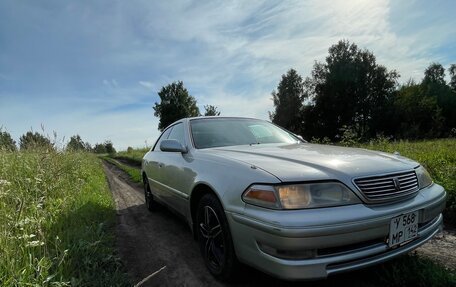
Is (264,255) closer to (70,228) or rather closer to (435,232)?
(435,232)

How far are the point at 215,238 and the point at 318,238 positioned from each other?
1.12 metres

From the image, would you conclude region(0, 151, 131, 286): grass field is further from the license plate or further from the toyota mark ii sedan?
the license plate

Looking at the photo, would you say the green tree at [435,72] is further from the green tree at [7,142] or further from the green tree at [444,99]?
the green tree at [7,142]

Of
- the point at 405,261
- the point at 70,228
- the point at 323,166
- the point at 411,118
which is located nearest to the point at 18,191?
the point at 70,228

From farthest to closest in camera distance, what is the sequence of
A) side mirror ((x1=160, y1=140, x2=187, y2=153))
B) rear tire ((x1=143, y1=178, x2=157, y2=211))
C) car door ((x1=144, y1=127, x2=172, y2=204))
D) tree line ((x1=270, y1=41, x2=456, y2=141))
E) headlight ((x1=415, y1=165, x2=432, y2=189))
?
1. tree line ((x1=270, y1=41, x2=456, y2=141))
2. rear tire ((x1=143, y1=178, x2=157, y2=211))
3. car door ((x1=144, y1=127, x2=172, y2=204))
4. side mirror ((x1=160, y1=140, x2=187, y2=153))
5. headlight ((x1=415, y1=165, x2=432, y2=189))

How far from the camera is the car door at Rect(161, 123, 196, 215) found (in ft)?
11.5

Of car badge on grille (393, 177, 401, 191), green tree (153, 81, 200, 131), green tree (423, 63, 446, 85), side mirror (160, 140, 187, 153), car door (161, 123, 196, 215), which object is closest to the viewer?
car badge on grille (393, 177, 401, 191)

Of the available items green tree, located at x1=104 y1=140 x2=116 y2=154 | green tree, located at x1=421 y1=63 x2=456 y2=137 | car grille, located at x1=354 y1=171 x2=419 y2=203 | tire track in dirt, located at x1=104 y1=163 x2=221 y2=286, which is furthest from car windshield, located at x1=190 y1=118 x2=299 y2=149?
green tree, located at x1=104 y1=140 x2=116 y2=154

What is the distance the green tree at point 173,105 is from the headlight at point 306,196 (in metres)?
42.0

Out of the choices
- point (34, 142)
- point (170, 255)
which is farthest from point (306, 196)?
point (34, 142)

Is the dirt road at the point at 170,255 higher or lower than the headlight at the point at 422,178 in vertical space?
lower

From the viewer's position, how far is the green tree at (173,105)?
44356 mm

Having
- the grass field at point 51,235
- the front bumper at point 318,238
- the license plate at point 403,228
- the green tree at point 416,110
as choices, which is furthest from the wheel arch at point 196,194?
the green tree at point 416,110

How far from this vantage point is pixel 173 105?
148ft
